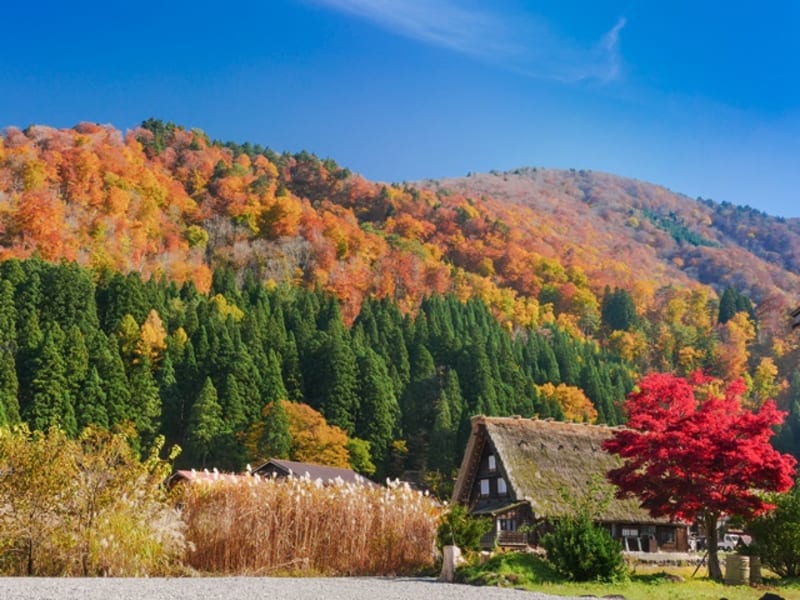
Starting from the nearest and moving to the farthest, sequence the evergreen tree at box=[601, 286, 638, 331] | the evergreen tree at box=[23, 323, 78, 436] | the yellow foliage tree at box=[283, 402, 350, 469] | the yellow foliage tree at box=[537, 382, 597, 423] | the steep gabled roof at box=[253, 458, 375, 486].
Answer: the steep gabled roof at box=[253, 458, 375, 486] → the evergreen tree at box=[23, 323, 78, 436] → the yellow foliage tree at box=[283, 402, 350, 469] → the yellow foliage tree at box=[537, 382, 597, 423] → the evergreen tree at box=[601, 286, 638, 331]

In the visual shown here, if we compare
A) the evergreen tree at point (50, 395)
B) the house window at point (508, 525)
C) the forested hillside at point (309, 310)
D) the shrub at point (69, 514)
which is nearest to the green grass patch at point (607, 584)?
the shrub at point (69, 514)

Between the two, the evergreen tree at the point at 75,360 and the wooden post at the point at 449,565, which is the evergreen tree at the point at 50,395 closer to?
the evergreen tree at the point at 75,360

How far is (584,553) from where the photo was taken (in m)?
13.6

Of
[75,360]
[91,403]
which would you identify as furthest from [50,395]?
[75,360]

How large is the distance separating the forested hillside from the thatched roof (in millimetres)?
17143

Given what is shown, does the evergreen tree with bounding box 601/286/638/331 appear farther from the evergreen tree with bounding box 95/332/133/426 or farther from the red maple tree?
the red maple tree

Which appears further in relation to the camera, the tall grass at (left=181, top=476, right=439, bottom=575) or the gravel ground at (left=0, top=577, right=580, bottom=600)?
the tall grass at (left=181, top=476, right=439, bottom=575)

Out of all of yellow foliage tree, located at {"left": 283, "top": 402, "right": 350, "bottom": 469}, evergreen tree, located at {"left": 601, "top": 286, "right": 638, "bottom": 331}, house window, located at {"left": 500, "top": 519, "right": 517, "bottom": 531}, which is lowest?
house window, located at {"left": 500, "top": 519, "right": 517, "bottom": 531}

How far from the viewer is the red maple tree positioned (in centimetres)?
1559

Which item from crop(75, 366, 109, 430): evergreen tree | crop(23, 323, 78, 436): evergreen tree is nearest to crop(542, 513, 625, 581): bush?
crop(23, 323, 78, 436): evergreen tree

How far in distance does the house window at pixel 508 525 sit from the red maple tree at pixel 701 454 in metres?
10.7

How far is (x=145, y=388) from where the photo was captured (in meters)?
47.3

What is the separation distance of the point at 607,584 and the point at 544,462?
14563 mm

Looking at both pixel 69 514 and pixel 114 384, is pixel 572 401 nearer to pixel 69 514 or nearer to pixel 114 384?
pixel 114 384
